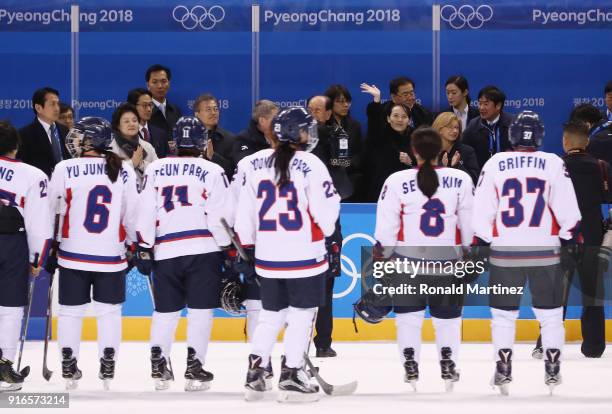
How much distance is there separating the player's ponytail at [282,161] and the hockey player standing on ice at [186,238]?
0.45m

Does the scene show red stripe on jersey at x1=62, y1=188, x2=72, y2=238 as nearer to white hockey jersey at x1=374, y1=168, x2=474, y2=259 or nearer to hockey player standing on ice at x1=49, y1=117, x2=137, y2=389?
hockey player standing on ice at x1=49, y1=117, x2=137, y2=389

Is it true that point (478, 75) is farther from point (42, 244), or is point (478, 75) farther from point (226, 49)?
point (42, 244)

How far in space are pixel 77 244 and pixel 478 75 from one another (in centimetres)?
490

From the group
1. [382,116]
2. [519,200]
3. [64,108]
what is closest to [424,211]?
[519,200]

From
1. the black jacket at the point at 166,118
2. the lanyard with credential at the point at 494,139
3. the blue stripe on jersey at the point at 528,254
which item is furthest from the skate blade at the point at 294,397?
the black jacket at the point at 166,118

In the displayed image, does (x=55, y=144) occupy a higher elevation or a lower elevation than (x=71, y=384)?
higher

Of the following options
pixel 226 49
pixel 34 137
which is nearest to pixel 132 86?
pixel 226 49

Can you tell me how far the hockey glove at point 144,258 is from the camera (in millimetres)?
7285

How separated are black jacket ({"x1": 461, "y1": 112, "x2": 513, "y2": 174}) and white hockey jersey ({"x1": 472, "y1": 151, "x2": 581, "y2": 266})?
2697 millimetres

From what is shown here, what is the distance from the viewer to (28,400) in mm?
6777

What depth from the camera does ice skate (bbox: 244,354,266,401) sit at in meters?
6.92

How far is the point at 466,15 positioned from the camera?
10.9 meters

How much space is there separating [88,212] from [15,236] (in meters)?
0.41

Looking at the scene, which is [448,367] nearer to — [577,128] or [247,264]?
[247,264]
